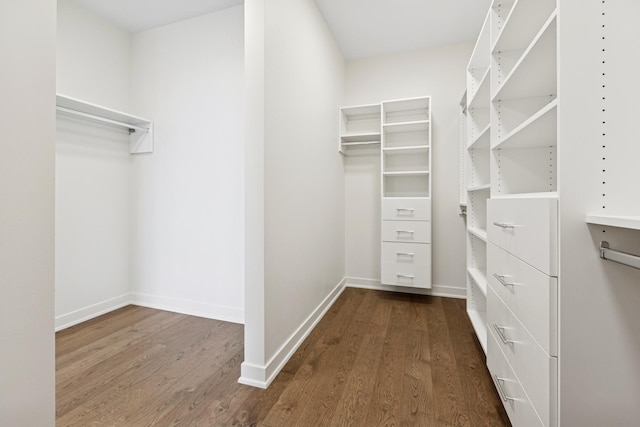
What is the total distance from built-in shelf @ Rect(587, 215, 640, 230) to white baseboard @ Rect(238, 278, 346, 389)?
4.98 feet

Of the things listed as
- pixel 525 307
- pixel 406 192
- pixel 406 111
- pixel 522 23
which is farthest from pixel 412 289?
pixel 522 23

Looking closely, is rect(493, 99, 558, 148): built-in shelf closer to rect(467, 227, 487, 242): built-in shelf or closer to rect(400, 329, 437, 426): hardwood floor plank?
rect(467, 227, 487, 242): built-in shelf

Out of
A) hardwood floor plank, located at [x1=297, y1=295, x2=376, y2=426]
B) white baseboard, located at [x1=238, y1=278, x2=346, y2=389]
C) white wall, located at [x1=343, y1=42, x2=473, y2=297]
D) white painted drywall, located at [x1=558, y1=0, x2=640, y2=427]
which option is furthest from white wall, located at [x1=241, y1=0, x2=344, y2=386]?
white painted drywall, located at [x1=558, y1=0, x2=640, y2=427]

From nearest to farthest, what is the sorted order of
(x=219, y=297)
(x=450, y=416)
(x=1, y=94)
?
(x=1, y=94)
(x=450, y=416)
(x=219, y=297)

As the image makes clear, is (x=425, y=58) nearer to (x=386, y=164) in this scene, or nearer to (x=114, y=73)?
(x=386, y=164)

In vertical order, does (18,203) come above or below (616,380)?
above

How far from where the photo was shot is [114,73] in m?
2.54

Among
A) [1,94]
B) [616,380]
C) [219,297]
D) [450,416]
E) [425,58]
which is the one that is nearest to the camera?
[1,94]

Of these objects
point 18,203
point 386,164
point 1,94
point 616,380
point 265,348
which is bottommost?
point 265,348

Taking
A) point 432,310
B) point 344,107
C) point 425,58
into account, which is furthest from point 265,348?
point 425,58

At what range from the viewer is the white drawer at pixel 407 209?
8.96 ft

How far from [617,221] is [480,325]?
1492 millimetres

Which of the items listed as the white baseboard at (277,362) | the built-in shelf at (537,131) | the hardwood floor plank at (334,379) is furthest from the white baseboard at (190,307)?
the built-in shelf at (537,131)

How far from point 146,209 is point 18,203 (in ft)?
7.12
